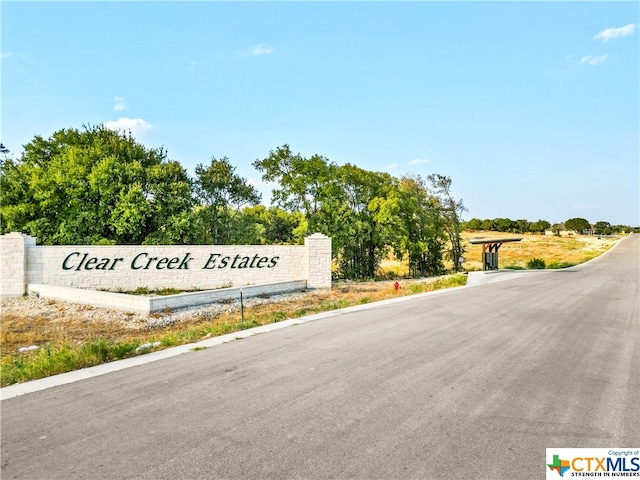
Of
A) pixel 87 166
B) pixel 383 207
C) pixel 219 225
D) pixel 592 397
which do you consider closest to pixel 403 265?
pixel 383 207

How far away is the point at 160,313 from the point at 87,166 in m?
16.0

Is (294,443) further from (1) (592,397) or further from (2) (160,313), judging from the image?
(2) (160,313)

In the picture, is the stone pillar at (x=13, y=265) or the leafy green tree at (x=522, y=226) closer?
the stone pillar at (x=13, y=265)

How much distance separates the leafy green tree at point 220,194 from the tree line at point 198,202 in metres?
0.08

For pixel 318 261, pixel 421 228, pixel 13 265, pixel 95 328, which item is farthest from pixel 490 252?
pixel 13 265

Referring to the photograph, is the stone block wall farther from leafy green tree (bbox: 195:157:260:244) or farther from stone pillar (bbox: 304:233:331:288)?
leafy green tree (bbox: 195:157:260:244)

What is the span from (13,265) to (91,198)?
21.8 ft

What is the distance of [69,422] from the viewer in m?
4.60

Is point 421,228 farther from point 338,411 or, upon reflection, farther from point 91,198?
point 338,411

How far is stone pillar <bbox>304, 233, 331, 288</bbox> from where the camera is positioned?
2327 centimetres

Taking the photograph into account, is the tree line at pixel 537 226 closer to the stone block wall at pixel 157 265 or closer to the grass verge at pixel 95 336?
the stone block wall at pixel 157 265

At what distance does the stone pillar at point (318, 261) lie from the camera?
76.3 ft

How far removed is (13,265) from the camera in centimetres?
2016

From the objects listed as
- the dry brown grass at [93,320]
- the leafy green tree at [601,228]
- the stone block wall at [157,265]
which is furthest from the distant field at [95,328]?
the leafy green tree at [601,228]
